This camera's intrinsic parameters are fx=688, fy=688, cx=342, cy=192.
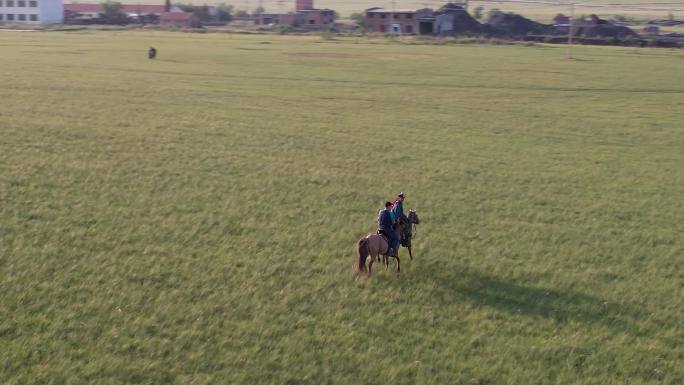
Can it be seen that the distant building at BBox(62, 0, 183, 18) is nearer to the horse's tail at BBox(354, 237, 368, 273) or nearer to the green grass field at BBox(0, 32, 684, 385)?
the green grass field at BBox(0, 32, 684, 385)

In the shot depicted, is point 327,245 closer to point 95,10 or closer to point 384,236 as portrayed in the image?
point 384,236

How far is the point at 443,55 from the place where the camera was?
60562mm

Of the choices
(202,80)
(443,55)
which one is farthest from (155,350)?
(443,55)

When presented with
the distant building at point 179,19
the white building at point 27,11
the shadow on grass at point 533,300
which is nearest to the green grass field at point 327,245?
the shadow on grass at point 533,300

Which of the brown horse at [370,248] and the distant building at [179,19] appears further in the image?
the distant building at [179,19]

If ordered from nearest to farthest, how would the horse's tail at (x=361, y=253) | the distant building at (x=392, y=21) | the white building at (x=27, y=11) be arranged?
the horse's tail at (x=361, y=253) < the distant building at (x=392, y=21) < the white building at (x=27, y=11)

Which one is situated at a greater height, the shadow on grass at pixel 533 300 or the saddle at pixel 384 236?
the saddle at pixel 384 236

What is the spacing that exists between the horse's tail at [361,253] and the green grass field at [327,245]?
28 cm

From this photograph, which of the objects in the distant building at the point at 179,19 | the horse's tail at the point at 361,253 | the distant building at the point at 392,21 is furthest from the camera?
the distant building at the point at 179,19

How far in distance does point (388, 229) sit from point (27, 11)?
113 m

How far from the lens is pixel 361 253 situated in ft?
33.6

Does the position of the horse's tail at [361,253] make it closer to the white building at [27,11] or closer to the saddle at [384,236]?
the saddle at [384,236]

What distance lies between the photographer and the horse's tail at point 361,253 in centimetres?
1005

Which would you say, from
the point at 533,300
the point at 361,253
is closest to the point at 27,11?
the point at 361,253
